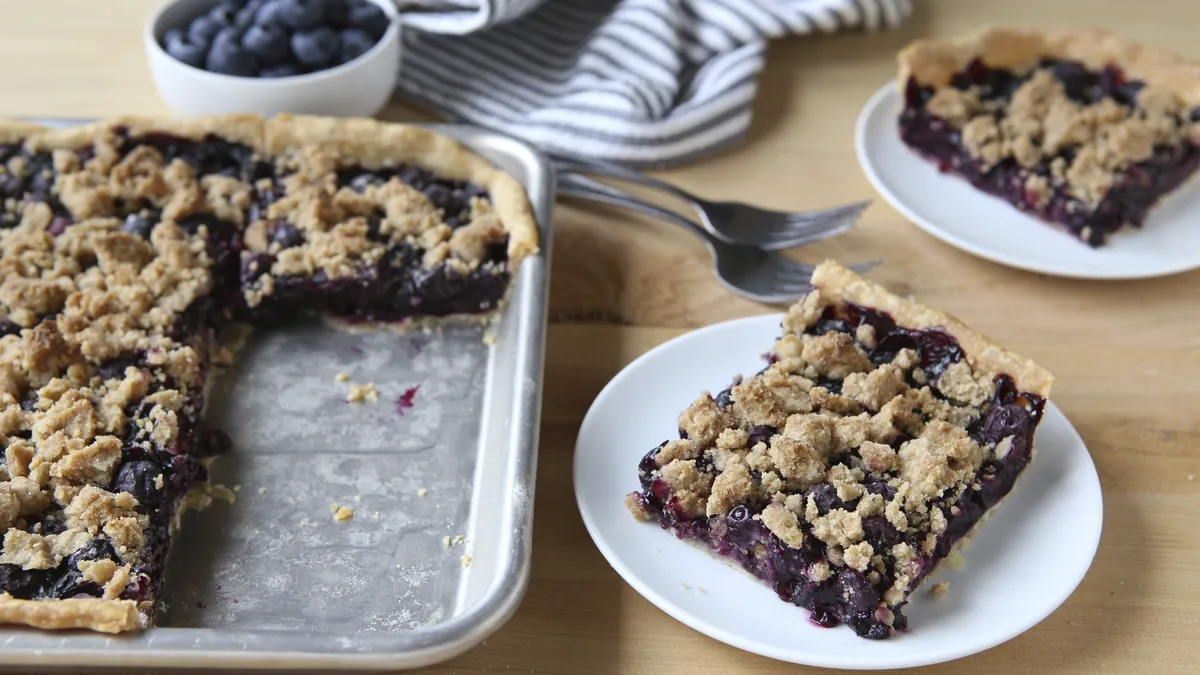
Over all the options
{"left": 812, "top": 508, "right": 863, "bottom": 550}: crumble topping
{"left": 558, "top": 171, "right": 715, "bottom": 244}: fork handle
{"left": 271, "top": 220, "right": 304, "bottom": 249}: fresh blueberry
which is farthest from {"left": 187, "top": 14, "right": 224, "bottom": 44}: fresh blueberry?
{"left": 812, "top": 508, "right": 863, "bottom": 550}: crumble topping

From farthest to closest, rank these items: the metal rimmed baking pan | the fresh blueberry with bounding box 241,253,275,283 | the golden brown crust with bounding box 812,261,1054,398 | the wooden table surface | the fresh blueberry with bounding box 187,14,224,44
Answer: the fresh blueberry with bounding box 187,14,224,44, the fresh blueberry with bounding box 241,253,275,283, the golden brown crust with bounding box 812,261,1054,398, the wooden table surface, the metal rimmed baking pan

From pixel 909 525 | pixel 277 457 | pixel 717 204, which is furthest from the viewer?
pixel 717 204

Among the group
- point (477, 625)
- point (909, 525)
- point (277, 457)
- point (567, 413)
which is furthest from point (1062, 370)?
point (277, 457)

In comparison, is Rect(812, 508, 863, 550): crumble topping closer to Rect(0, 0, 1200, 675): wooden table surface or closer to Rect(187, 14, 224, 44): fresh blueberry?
Rect(0, 0, 1200, 675): wooden table surface

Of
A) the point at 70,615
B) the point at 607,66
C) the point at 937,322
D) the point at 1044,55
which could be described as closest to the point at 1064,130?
the point at 1044,55

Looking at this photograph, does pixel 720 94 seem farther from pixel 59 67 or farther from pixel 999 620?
pixel 59 67

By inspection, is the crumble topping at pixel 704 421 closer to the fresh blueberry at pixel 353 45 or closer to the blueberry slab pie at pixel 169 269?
the blueberry slab pie at pixel 169 269

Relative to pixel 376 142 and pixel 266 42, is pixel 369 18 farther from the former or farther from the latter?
pixel 376 142
